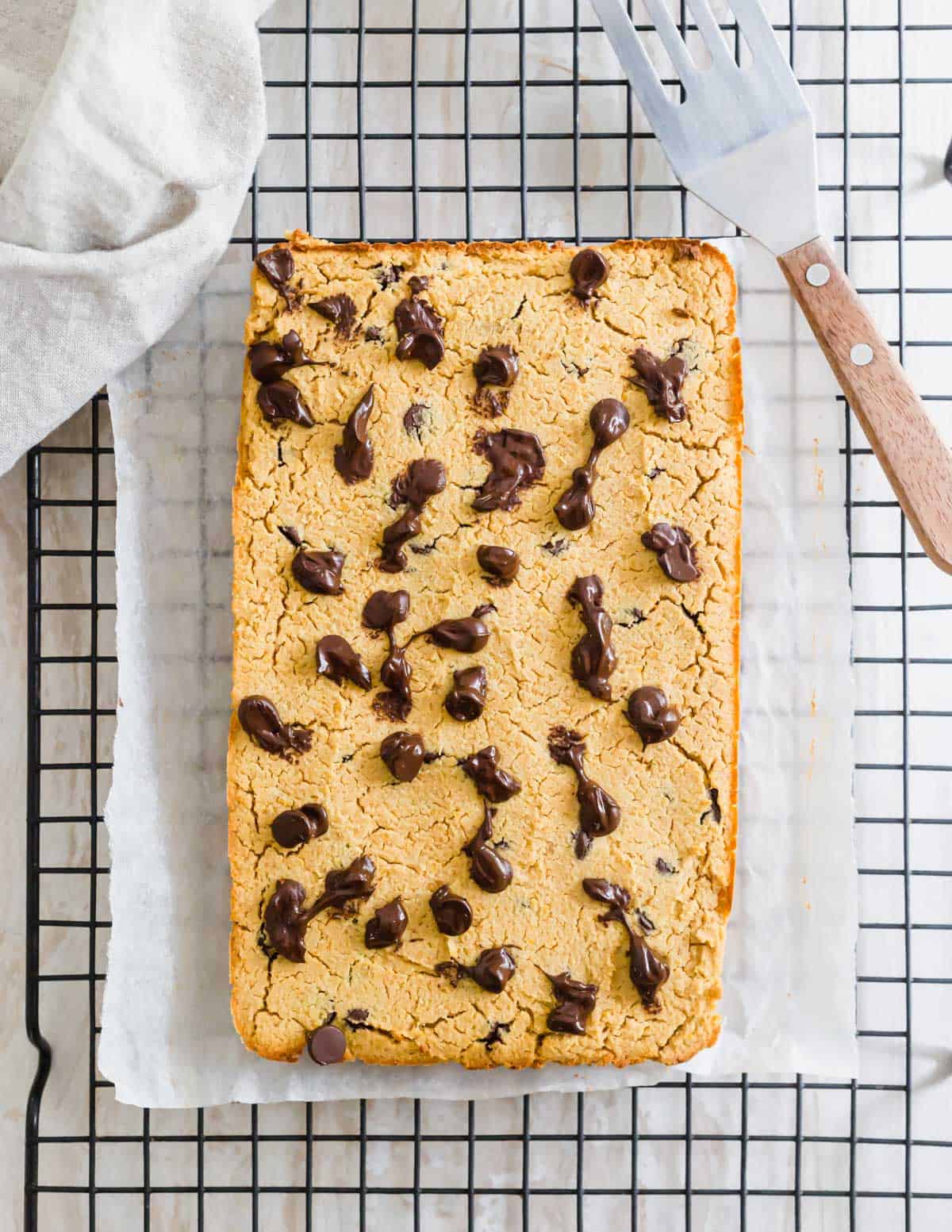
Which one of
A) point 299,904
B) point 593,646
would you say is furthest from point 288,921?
point 593,646

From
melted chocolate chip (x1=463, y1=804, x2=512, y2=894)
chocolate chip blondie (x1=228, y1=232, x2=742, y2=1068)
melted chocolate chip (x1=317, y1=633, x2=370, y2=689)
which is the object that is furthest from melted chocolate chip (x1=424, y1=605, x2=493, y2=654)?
melted chocolate chip (x1=463, y1=804, x2=512, y2=894)

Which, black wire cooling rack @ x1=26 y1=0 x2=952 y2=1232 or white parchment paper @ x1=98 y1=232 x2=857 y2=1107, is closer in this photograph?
white parchment paper @ x1=98 y1=232 x2=857 y2=1107

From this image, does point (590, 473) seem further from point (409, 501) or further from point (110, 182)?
point (110, 182)

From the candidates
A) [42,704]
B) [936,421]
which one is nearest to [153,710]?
[42,704]

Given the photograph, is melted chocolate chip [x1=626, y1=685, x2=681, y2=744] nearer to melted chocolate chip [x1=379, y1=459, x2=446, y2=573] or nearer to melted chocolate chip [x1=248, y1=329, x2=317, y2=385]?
melted chocolate chip [x1=379, y1=459, x2=446, y2=573]

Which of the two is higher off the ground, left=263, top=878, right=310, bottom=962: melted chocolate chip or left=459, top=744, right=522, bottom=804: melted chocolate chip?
left=459, top=744, right=522, bottom=804: melted chocolate chip
